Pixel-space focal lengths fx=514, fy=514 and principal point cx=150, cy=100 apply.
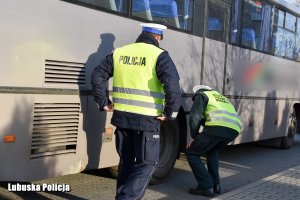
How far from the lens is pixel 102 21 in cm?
559

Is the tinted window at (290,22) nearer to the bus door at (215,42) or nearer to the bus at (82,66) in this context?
the bus at (82,66)

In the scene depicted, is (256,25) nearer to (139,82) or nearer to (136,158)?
(139,82)

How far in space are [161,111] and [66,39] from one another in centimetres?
119

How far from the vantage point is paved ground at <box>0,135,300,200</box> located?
6145 millimetres

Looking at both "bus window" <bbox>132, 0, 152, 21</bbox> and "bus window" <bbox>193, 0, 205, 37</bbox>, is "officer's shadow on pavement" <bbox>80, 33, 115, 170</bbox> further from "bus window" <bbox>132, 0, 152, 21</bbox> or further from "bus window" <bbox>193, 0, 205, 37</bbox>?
"bus window" <bbox>193, 0, 205, 37</bbox>

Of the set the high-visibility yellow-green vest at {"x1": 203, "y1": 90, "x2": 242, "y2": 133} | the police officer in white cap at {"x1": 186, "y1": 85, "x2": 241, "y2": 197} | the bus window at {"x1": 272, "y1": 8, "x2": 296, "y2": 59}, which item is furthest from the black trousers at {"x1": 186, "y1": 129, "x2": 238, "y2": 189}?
the bus window at {"x1": 272, "y1": 8, "x2": 296, "y2": 59}

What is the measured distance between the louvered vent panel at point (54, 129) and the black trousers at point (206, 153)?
1.84 metres

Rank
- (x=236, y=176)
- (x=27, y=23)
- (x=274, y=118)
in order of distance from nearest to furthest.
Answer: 1. (x=27, y=23)
2. (x=236, y=176)
3. (x=274, y=118)

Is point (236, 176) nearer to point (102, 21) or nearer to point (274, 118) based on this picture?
point (274, 118)

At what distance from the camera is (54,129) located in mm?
5105

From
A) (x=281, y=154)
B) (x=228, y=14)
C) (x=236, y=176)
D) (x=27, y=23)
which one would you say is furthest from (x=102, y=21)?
(x=281, y=154)

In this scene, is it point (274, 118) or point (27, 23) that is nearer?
point (27, 23)

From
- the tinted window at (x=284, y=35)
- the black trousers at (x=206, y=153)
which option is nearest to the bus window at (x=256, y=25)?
the tinted window at (x=284, y=35)

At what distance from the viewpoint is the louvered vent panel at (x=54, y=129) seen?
4918mm
